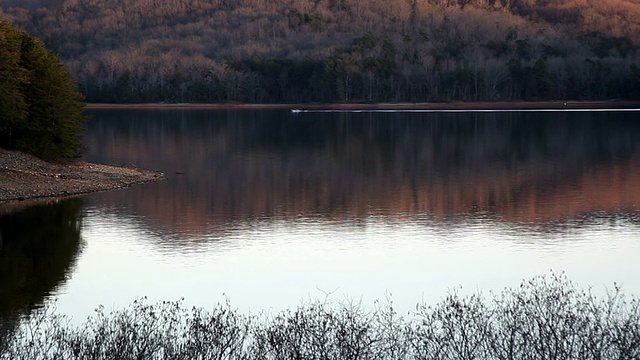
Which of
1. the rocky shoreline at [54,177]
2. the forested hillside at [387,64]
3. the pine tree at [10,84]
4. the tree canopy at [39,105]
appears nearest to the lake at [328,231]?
the rocky shoreline at [54,177]

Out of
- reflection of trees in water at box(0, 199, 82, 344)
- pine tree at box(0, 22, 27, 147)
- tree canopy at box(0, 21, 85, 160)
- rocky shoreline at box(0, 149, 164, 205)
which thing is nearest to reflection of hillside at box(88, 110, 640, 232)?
rocky shoreline at box(0, 149, 164, 205)

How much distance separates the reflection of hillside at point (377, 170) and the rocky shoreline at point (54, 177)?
58.3 inches

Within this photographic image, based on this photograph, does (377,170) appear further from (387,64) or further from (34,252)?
(387,64)

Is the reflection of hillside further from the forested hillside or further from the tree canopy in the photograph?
the forested hillside

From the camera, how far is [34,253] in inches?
1002

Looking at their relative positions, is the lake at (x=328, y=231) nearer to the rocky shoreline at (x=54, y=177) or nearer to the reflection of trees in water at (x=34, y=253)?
the reflection of trees in water at (x=34, y=253)

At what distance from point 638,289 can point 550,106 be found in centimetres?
12382

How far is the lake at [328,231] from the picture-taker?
2158 cm

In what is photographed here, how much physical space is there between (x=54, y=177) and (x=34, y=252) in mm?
13752

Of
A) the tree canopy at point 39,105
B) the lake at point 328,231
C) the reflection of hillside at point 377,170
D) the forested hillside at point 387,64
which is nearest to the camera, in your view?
the lake at point 328,231

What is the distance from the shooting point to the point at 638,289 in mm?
20891

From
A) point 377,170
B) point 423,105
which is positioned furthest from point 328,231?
point 423,105

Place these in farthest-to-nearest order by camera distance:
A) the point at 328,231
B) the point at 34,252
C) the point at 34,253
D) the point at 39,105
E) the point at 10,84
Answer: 1. the point at 39,105
2. the point at 10,84
3. the point at 328,231
4. the point at 34,252
5. the point at 34,253

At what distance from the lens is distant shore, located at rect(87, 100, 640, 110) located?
5512 inches
